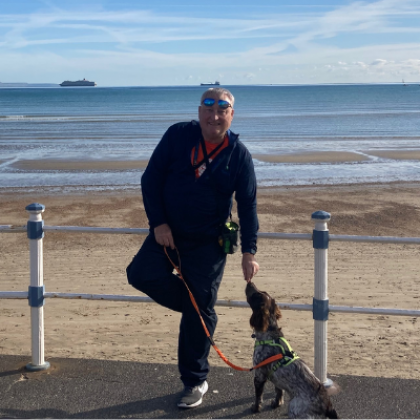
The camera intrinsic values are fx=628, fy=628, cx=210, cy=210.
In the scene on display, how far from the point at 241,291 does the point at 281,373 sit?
13.7 feet

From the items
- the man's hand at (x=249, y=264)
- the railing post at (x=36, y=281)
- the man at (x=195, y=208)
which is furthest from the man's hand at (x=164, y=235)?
the railing post at (x=36, y=281)

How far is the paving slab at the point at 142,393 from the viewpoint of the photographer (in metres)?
4.16

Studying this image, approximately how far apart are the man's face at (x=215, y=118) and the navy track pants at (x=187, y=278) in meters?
0.70

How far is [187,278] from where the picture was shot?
13.6 feet

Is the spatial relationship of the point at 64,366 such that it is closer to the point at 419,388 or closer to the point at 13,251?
the point at 419,388

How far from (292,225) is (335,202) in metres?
2.97

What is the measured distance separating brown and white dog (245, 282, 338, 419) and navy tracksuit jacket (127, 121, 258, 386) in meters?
0.35

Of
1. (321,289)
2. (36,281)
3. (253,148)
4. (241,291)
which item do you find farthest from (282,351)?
(253,148)

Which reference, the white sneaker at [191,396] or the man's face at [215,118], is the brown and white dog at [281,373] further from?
the man's face at [215,118]

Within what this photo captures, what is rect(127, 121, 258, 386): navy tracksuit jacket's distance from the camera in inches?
157

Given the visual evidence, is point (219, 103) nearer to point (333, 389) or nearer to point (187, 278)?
point (187, 278)

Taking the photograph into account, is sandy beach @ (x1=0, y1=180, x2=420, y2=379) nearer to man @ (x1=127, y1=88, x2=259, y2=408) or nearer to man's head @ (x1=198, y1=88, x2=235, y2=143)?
man @ (x1=127, y1=88, x2=259, y2=408)

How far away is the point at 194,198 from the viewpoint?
3.99m

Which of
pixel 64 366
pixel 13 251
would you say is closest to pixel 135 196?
pixel 13 251
